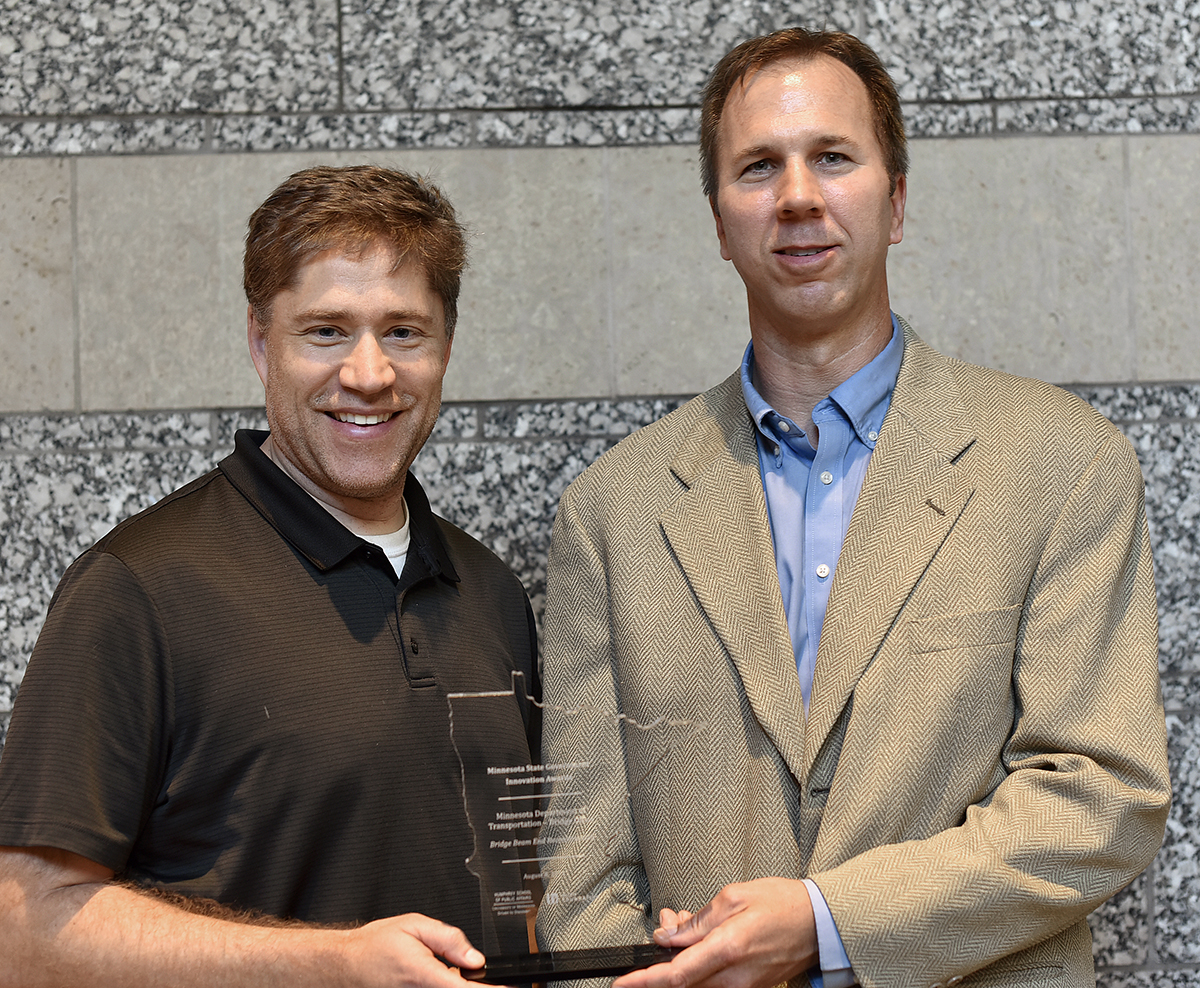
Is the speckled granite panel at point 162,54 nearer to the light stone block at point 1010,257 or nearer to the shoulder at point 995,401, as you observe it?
the light stone block at point 1010,257

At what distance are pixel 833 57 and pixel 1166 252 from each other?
1.72 meters

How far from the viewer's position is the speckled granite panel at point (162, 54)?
348 centimetres

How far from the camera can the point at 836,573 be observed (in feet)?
7.30

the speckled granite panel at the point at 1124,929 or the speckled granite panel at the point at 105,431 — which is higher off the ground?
the speckled granite panel at the point at 105,431

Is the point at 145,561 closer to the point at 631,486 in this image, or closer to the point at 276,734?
the point at 276,734

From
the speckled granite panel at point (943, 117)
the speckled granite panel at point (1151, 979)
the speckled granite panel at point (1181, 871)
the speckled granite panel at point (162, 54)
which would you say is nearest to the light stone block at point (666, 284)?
the speckled granite panel at point (943, 117)

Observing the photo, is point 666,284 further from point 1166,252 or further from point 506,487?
point 1166,252

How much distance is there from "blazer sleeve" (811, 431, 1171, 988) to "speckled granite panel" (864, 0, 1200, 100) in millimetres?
1871

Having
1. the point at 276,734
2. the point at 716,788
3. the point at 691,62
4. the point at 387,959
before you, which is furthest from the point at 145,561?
the point at 691,62

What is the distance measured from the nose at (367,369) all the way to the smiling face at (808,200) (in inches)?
31.5

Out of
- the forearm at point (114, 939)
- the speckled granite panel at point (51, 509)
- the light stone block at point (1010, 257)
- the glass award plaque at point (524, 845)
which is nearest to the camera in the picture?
the glass award plaque at point (524, 845)

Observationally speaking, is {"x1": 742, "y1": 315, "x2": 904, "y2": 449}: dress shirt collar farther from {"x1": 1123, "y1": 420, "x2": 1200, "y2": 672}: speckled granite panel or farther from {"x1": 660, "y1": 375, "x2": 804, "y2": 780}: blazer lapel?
{"x1": 1123, "y1": 420, "x2": 1200, "y2": 672}: speckled granite panel

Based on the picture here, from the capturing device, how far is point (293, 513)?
2465 millimetres

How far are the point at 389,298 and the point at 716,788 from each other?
4.04ft
